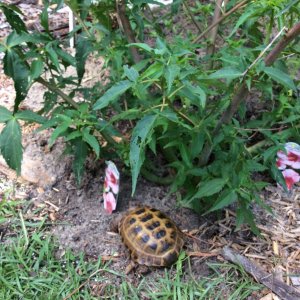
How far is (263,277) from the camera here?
1.93m

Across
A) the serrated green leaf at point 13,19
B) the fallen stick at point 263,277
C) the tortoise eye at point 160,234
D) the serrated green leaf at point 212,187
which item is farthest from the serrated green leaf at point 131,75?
the fallen stick at point 263,277

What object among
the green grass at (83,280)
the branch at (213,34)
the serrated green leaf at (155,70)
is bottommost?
the green grass at (83,280)

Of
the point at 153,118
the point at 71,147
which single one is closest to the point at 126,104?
the point at 71,147

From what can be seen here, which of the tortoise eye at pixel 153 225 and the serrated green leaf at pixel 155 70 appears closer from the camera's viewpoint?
the serrated green leaf at pixel 155 70

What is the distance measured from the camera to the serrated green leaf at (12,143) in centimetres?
166

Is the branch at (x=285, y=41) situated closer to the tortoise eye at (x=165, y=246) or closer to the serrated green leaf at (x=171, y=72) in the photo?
the serrated green leaf at (x=171, y=72)

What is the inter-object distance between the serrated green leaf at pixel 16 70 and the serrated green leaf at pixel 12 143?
11 cm

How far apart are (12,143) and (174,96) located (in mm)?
635

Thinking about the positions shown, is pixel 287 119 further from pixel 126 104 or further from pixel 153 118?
pixel 153 118

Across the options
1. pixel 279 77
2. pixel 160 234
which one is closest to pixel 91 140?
pixel 160 234

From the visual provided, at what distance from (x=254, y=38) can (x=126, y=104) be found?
2.05 feet

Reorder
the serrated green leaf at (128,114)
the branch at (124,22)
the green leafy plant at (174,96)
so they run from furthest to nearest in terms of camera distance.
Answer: the branch at (124,22) → the serrated green leaf at (128,114) → the green leafy plant at (174,96)

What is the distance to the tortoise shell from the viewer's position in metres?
1.98

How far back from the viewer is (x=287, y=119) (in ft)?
6.82
